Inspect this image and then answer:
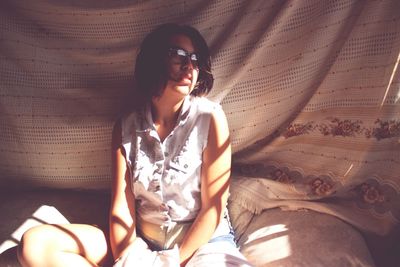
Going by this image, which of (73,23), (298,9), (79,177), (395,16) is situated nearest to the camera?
(395,16)

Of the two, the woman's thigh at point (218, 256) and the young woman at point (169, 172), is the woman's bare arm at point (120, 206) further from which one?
the woman's thigh at point (218, 256)

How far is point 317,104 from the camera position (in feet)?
4.88

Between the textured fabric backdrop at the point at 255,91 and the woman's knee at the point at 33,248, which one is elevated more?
the textured fabric backdrop at the point at 255,91

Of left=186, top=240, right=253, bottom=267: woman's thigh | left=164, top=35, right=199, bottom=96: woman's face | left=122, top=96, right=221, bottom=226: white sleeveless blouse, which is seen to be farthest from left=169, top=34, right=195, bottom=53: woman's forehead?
left=186, top=240, right=253, bottom=267: woman's thigh

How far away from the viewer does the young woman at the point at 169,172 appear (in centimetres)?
129

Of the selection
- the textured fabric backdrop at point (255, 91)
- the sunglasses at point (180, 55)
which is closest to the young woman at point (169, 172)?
the sunglasses at point (180, 55)

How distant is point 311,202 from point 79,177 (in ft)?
3.12

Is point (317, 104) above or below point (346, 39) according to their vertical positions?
below

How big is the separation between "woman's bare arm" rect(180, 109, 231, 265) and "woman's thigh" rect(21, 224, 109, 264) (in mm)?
289

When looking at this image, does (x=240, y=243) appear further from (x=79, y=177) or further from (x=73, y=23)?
(x=73, y=23)

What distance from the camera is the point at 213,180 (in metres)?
1.36

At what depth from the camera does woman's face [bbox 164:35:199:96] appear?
126cm

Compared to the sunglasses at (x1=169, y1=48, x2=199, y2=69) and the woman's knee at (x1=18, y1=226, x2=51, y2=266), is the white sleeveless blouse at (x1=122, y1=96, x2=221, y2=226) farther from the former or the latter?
the woman's knee at (x1=18, y1=226, x2=51, y2=266)

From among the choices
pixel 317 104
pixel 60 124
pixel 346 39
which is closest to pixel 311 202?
pixel 317 104
